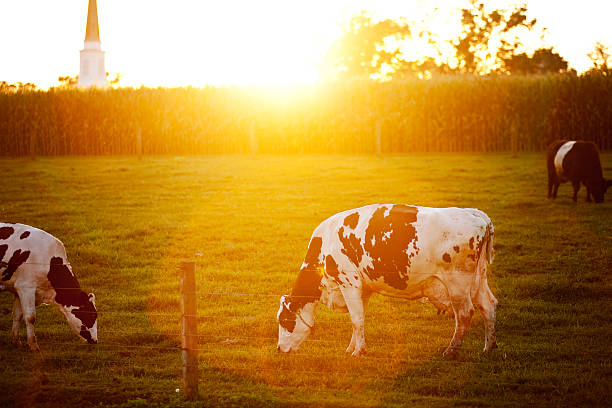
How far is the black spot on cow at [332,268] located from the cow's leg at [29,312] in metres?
4.02

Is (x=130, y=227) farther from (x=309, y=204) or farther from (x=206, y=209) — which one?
(x=309, y=204)

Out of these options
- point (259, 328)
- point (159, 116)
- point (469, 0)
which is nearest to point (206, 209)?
point (259, 328)

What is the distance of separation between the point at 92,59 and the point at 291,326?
262ft

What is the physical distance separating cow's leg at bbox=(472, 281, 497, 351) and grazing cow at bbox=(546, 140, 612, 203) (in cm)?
1360

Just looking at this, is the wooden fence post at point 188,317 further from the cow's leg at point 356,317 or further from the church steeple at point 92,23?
the church steeple at point 92,23

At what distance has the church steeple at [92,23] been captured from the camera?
3324 inches

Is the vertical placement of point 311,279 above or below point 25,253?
below

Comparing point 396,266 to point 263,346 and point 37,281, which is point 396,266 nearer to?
point 263,346

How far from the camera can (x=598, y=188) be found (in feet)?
72.6

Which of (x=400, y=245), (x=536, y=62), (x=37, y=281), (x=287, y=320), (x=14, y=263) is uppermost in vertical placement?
(x=536, y=62)

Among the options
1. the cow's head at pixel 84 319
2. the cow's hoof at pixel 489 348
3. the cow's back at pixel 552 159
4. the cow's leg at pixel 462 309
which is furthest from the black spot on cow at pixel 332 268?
the cow's back at pixel 552 159

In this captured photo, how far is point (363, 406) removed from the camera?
26.2ft

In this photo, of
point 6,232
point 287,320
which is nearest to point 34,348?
point 6,232

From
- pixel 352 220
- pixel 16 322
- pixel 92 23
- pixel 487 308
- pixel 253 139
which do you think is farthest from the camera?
pixel 92 23
